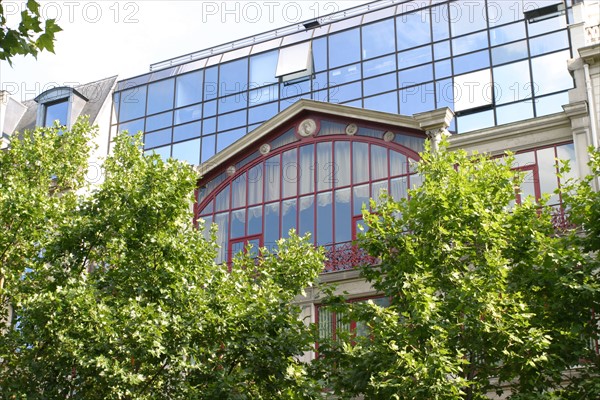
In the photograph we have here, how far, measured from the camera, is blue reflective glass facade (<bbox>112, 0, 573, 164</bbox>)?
33844mm

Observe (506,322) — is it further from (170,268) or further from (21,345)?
(21,345)

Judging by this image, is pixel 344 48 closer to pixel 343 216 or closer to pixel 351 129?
pixel 351 129

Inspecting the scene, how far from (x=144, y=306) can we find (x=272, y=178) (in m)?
10.3

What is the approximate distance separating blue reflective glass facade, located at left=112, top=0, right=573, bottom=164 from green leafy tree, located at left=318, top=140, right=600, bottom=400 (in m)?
12.5

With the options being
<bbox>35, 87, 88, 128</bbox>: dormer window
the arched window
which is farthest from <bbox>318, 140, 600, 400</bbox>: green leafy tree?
<bbox>35, 87, 88, 128</bbox>: dormer window

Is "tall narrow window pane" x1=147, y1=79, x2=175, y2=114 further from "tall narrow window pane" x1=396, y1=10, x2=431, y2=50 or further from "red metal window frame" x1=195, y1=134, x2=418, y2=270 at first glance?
"tall narrow window pane" x1=396, y1=10, x2=431, y2=50

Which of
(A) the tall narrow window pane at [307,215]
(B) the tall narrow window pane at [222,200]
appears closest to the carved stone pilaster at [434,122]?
(A) the tall narrow window pane at [307,215]

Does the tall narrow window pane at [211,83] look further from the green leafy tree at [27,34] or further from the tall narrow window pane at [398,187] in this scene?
the green leafy tree at [27,34]

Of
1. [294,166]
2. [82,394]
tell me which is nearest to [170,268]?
[82,394]

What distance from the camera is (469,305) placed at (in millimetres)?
19547

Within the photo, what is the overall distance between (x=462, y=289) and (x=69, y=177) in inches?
555

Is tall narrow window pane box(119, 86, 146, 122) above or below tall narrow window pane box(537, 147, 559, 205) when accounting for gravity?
Result: above

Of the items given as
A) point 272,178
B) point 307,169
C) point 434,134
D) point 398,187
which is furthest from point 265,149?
point 434,134

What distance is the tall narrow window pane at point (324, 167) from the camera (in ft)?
100
